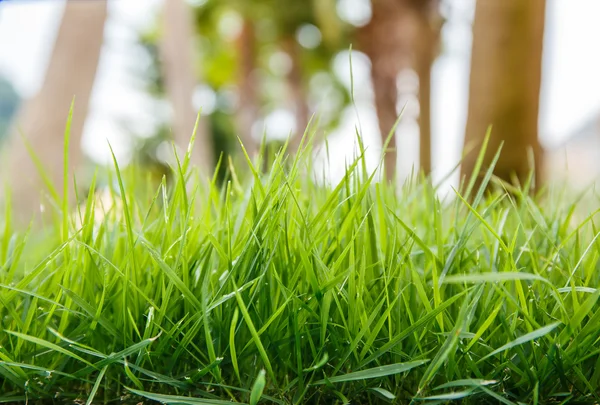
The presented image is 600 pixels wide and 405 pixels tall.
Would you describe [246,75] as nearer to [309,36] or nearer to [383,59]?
[309,36]

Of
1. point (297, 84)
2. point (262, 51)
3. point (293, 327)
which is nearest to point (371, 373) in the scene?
point (293, 327)

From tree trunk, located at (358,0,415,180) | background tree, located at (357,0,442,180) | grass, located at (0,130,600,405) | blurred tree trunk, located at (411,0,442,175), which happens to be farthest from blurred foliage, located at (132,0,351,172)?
Result: grass, located at (0,130,600,405)

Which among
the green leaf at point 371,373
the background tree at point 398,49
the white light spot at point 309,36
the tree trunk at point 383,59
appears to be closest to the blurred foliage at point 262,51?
the white light spot at point 309,36

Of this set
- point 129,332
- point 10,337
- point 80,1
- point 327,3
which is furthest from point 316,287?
point 327,3

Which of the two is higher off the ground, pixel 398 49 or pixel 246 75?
pixel 398 49

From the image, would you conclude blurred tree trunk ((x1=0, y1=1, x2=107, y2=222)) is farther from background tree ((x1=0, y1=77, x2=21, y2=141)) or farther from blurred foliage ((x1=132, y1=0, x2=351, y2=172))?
background tree ((x1=0, y1=77, x2=21, y2=141))
